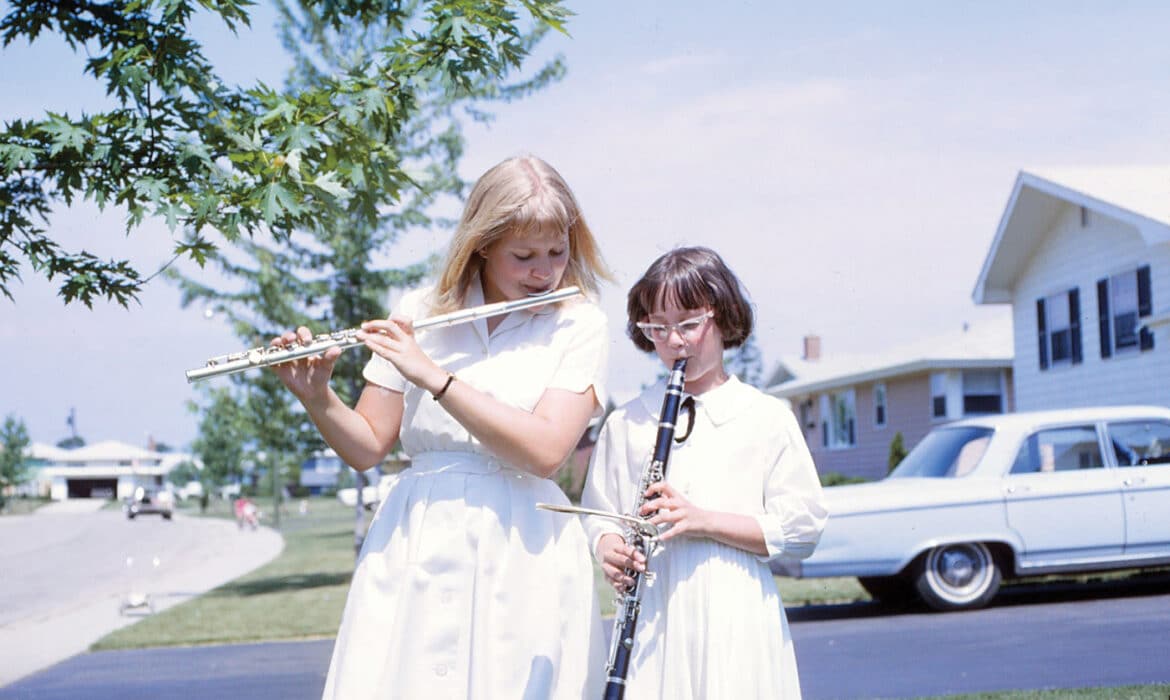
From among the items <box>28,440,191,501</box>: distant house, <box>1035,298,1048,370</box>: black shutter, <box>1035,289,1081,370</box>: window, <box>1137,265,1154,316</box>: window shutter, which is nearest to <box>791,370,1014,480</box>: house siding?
<box>1035,298,1048,370</box>: black shutter

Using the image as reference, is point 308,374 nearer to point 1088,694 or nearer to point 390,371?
point 390,371

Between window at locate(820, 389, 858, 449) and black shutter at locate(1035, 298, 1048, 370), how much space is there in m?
12.9

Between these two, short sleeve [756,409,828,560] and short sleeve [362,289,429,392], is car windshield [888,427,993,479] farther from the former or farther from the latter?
short sleeve [362,289,429,392]

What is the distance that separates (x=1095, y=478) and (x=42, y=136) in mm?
8382

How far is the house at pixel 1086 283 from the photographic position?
56.7ft

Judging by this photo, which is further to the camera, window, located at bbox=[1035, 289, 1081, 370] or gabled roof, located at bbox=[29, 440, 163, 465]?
gabled roof, located at bbox=[29, 440, 163, 465]

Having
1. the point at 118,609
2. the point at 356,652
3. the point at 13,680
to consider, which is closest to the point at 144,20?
the point at 356,652

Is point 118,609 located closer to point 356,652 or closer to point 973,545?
point 973,545

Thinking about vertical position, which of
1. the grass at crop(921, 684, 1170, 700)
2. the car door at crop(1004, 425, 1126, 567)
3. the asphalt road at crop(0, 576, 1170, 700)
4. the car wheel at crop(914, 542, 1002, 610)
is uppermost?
the car door at crop(1004, 425, 1126, 567)

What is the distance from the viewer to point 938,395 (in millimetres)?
29375

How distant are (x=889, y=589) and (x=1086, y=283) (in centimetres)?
1034

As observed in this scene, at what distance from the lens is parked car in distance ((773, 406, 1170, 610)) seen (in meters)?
9.99

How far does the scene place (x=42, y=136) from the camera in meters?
4.50

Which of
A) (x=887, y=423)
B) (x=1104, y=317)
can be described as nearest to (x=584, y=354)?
(x=1104, y=317)
